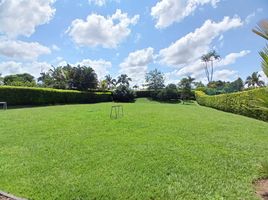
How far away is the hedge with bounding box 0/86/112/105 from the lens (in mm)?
23944

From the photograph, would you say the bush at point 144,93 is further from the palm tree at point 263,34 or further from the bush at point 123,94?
the palm tree at point 263,34

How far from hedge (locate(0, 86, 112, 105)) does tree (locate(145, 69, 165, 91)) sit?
47.3 feet

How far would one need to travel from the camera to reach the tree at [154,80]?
46678 millimetres

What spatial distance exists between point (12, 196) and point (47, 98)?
25.3 metres

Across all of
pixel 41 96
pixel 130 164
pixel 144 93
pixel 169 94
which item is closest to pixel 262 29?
pixel 130 164

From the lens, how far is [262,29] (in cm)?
285

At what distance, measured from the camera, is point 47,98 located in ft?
90.9

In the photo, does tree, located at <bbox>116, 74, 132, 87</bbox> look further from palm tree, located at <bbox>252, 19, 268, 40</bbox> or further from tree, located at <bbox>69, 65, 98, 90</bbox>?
palm tree, located at <bbox>252, 19, 268, 40</bbox>

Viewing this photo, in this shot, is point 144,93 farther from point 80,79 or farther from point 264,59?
point 264,59

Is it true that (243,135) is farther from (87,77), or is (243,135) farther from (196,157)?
(87,77)

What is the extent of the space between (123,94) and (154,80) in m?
12.4

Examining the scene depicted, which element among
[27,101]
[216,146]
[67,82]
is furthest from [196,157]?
[67,82]

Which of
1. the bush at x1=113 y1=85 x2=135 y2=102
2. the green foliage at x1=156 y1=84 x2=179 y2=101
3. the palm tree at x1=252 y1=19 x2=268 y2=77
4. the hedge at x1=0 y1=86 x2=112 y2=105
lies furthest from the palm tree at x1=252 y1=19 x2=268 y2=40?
the green foliage at x1=156 y1=84 x2=179 y2=101

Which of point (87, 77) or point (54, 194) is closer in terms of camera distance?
point (54, 194)
